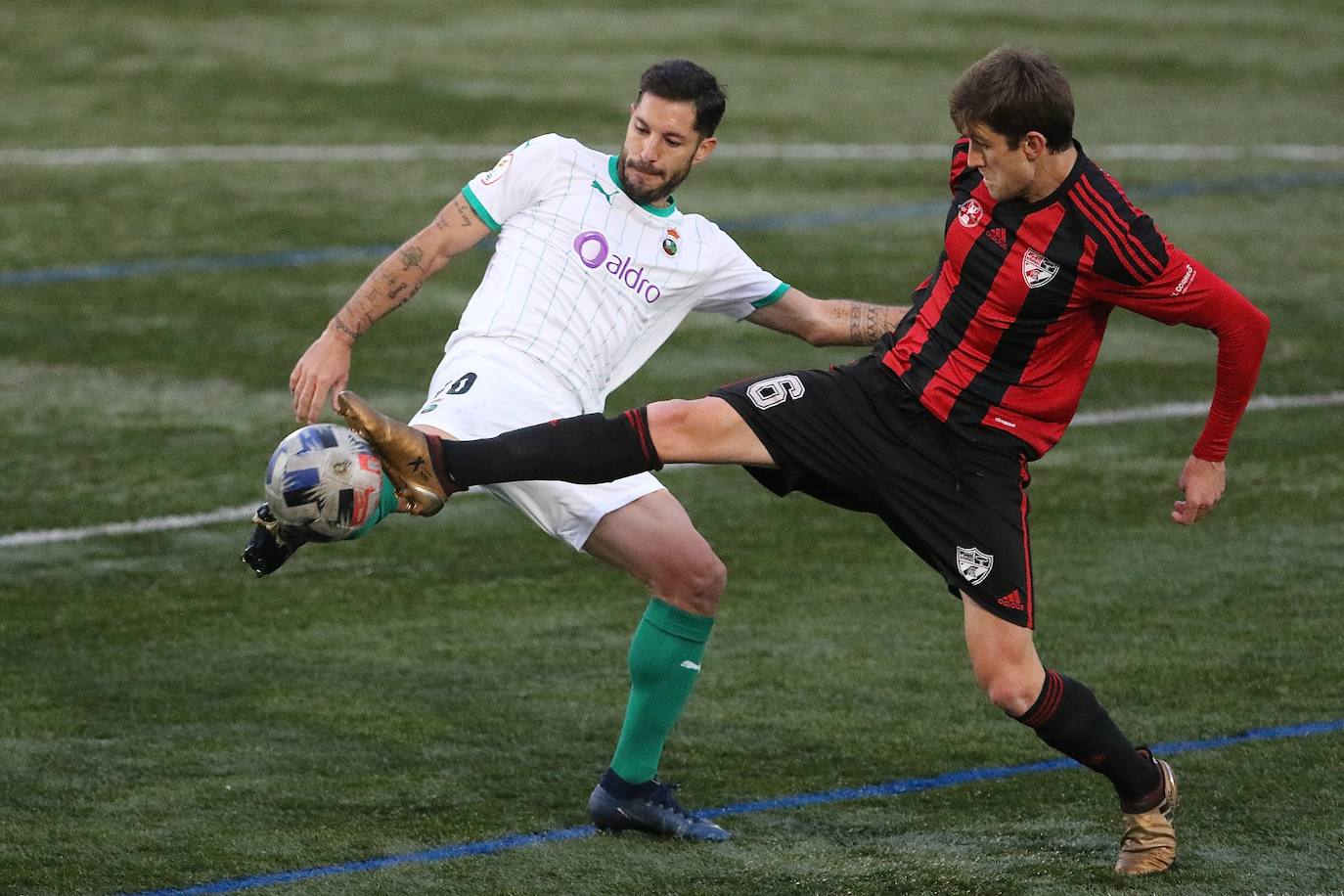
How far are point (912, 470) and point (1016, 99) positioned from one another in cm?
102

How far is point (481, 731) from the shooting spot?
21.7 feet

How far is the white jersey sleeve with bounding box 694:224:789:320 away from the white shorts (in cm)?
66

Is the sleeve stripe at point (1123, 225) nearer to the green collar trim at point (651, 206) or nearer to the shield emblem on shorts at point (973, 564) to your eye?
the shield emblem on shorts at point (973, 564)

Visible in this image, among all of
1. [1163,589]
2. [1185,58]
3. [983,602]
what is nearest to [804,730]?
[983,602]

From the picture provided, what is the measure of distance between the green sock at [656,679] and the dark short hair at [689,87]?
5.00 ft

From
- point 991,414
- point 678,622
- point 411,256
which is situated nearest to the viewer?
point 991,414

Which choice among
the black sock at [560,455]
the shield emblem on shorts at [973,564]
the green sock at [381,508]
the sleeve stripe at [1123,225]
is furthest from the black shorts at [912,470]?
the green sock at [381,508]

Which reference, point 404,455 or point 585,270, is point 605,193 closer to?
point 585,270

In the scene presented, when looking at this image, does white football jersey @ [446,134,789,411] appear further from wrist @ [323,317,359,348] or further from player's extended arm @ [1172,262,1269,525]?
player's extended arm @ [1172,262,1269,525]

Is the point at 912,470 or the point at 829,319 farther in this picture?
the point at 829,319

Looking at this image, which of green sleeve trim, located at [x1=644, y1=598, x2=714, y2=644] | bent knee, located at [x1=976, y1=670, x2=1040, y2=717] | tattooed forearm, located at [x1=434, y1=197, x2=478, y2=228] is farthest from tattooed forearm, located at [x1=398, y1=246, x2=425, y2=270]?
bent knee, located at [x1=976, y1=670, x2=1040, y2=717]

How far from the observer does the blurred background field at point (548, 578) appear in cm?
575

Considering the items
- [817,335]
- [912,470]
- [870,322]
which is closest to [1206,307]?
[912,470]

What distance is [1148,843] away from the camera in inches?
209
